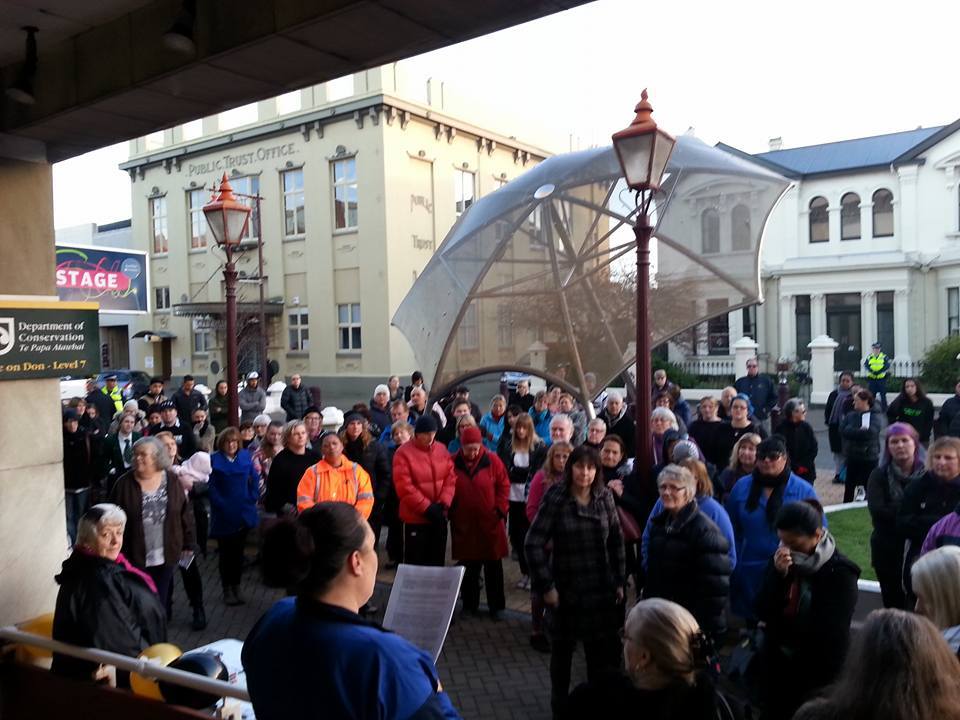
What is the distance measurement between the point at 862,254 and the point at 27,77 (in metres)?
37.0

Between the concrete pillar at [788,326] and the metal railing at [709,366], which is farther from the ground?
the concrete pillar at [788,326]

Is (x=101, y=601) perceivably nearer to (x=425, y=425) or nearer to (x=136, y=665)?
(x=136, y=665)

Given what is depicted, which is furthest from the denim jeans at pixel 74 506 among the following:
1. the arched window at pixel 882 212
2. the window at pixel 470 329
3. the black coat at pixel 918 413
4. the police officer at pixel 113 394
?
the arched window at pixel 882 212

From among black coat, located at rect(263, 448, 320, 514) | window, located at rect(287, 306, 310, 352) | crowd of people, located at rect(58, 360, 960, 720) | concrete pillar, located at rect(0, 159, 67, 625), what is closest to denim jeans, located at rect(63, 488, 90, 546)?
crowd of people, located at rect(58, 360, 960, 720)

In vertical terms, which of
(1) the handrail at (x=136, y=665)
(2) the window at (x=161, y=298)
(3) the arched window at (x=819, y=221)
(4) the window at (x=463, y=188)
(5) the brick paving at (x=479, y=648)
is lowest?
(5) the brick paving at (x=479, y=648)

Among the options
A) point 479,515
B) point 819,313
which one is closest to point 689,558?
point 479,515

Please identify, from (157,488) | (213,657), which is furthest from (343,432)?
(213,657)

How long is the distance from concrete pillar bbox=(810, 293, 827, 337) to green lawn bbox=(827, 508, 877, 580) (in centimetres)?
2876

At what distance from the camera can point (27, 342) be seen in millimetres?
5797

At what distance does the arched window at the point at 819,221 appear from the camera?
36.5 meters

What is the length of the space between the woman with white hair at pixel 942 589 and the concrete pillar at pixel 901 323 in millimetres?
34822

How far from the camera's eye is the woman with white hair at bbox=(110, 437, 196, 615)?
5895 millimetres

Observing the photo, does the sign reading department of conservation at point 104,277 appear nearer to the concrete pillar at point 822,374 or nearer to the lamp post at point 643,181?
the lamp post at point 643,181

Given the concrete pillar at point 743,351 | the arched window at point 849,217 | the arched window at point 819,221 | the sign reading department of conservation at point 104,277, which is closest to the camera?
the sign reading department of conservation at point 104,277
